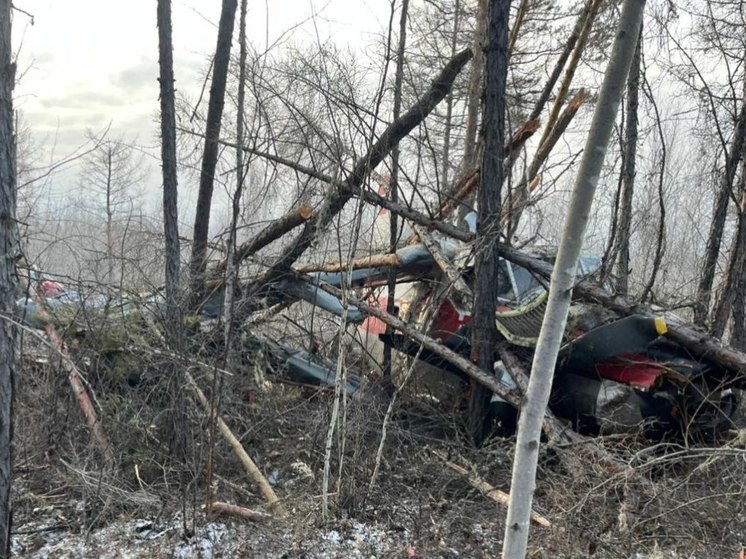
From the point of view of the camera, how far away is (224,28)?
8734 mm

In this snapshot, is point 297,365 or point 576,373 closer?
point 576,373

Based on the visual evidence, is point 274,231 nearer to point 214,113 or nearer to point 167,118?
point 214,113

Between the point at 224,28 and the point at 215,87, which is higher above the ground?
the point at 224,28

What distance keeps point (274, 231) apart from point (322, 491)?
3546 mm

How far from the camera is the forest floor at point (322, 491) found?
13.6ft

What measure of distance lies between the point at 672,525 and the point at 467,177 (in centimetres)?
468

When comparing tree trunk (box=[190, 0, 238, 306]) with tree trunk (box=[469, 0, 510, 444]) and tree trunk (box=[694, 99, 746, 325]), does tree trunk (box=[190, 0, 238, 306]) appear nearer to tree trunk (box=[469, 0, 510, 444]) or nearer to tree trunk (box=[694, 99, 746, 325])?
tree trunk (box=[469, 0, 510, 444])

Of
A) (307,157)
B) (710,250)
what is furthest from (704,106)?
(307,157)

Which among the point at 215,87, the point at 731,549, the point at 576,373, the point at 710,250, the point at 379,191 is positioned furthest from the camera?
the point at 710,250

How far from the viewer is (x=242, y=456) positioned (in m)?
5.19

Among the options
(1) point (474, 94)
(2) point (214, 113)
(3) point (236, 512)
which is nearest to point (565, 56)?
(1) point (474, 94)

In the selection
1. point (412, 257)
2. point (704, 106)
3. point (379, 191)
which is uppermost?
point (704, 106)

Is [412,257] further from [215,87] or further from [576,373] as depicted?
[215,87]

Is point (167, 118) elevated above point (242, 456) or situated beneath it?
elevated above
